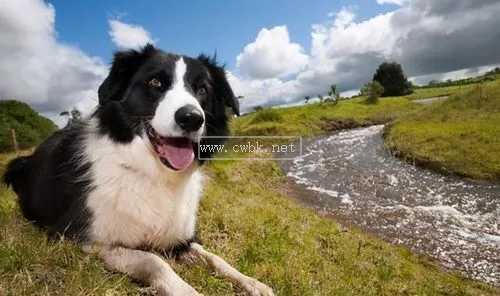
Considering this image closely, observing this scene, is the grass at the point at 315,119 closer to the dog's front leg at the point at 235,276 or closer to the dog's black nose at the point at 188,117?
the dog's front leg at the point at 235,276

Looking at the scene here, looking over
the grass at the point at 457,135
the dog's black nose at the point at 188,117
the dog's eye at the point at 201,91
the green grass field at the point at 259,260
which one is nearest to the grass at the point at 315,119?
the grass at the point at 457,135

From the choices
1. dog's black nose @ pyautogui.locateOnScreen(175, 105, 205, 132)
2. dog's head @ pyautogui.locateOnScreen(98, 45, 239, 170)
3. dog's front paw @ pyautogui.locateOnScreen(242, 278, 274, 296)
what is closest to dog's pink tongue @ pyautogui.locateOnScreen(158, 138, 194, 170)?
dog's head @ pyautogui.locateOnScreen(98, 45, 239, 170)

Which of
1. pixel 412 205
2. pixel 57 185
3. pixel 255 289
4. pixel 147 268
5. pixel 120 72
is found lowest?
pixel 412 205

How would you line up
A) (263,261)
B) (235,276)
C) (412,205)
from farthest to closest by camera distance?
(412,205) → (263,261) → (235,276)

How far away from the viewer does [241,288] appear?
3984 millimetres

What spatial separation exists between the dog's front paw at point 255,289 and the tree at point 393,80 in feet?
232

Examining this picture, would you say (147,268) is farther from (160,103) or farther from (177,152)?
(160,103)

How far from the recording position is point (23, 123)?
109 ft

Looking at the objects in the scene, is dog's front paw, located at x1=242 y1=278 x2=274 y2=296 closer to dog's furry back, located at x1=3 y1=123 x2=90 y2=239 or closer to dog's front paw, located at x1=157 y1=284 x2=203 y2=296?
dog's front paw, located at x1=157 y1=284 x2=203 y2=296

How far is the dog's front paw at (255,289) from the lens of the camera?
12.6 feet

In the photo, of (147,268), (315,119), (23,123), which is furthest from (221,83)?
(315,119)

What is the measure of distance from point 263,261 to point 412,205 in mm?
9892

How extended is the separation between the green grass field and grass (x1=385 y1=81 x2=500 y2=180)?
9.09 metres

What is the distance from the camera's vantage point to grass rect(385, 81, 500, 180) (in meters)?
18.0
